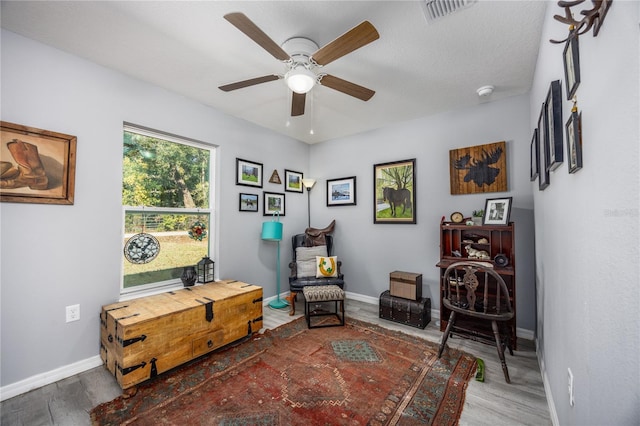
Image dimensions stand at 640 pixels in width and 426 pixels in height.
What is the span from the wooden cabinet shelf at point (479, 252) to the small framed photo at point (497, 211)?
0.08m

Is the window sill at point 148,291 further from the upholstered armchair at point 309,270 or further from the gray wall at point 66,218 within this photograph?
the upholstered armchair at point 309,270

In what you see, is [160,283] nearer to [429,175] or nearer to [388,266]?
[388,266]

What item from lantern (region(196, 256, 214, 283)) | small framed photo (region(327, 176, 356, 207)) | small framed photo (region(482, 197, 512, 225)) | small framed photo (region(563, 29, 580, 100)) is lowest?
lantern (region(196, 256, 214, 283))

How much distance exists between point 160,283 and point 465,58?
145 inches

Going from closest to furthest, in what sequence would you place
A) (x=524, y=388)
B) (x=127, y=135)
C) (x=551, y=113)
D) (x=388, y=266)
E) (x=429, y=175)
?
(x=551, y=113)
(x=524, y=388)
(x=127, y=135)
(x=429, y=175)
(x=388, y=266)

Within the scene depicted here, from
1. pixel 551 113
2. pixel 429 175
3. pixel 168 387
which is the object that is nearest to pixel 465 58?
pixel 551 113

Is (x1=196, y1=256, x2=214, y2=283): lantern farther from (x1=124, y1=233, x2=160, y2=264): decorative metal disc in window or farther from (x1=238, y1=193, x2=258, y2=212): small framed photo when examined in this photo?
(x1=238, y1=193, x2=258, y2=212): small framed photo

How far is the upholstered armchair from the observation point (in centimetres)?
348

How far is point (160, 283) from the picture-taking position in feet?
9.32

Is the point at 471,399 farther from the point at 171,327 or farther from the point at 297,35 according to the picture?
the point at 297,35

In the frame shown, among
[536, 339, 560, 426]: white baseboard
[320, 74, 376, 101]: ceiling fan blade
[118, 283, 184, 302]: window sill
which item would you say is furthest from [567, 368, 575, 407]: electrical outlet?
[118, 283, 184, 302]: window sill

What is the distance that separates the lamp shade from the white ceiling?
1.59 meters

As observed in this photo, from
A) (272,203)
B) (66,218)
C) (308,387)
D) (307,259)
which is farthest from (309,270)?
(66,218)

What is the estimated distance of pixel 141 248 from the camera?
2.71 meters
